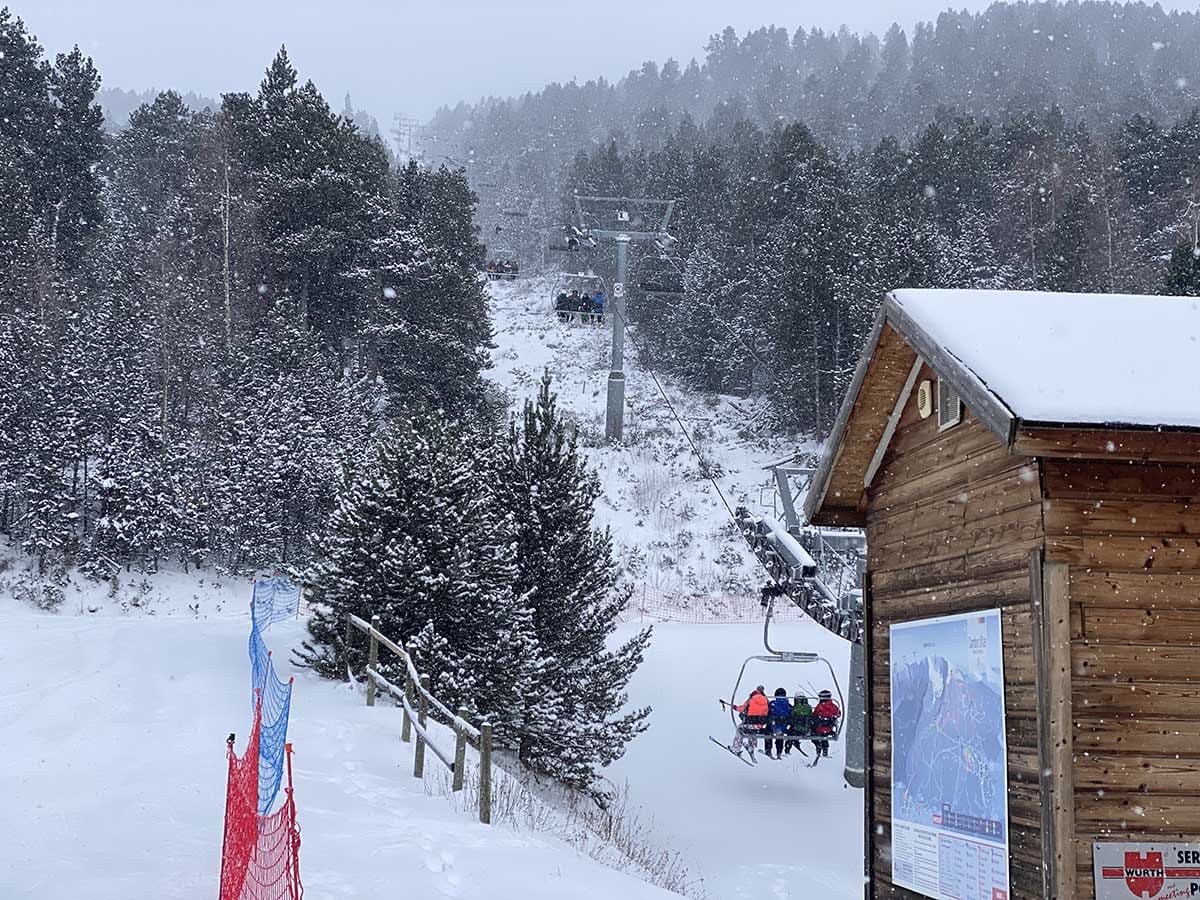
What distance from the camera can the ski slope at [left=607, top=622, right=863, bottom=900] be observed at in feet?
53.8

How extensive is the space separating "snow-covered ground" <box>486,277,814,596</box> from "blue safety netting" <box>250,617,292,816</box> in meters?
11.1

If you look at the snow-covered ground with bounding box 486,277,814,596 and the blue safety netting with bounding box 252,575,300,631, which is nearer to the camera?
the blue safety netting with bounding box 252,575,300,631

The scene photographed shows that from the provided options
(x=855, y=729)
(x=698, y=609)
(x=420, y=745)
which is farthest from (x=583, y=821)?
(x=698, y=609)

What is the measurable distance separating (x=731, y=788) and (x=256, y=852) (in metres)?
14.1

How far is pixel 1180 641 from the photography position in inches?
263

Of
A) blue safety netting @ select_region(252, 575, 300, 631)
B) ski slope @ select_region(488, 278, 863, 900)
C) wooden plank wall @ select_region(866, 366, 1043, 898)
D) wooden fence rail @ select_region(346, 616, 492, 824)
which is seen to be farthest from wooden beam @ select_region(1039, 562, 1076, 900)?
blue safety netting @ select_region(252, 575, 300, 631)

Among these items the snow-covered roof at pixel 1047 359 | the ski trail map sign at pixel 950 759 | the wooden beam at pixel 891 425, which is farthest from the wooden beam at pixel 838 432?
the ski trail map sign at pixel 950 759

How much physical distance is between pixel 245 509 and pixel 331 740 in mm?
18948

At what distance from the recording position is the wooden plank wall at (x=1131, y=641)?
647cm

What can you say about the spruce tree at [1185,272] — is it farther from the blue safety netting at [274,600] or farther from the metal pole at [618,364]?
the blue safety netting at [274,600]

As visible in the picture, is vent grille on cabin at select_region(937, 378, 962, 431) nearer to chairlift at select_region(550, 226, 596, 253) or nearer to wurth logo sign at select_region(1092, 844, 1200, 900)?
wurth logo sign at select_region(1092, 844, 1200, 900)

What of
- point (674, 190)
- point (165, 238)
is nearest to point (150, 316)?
point (165, 238)

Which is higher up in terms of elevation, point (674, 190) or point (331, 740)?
point (674, 190)

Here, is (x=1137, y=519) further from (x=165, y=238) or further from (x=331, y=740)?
(x=165, y=238)
